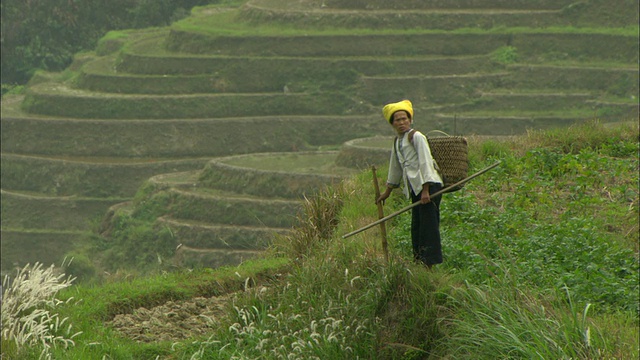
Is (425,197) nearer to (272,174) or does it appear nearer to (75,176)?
(272,174)

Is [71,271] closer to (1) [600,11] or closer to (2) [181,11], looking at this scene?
(1) [600,11]

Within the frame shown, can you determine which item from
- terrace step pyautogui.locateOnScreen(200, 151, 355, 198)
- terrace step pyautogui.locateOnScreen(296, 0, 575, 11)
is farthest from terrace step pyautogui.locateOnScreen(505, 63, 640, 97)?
terrace step pyautogui.locateOnScreen(200, 151, 355, 198)

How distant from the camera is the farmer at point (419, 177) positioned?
23.9 ft

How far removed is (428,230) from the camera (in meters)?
7.43

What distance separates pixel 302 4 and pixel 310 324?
33.1 meters

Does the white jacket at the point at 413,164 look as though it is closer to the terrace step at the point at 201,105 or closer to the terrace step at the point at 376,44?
the terrace step at the point at 201,105

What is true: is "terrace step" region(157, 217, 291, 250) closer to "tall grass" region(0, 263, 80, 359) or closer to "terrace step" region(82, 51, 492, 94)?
"terrace step" region(82, 51, 492, 94)

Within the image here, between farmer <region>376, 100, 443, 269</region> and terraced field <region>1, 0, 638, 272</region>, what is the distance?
67.7 ft

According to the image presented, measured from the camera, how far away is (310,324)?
708 centimetres

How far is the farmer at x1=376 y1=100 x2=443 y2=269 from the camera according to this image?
730 centimetres

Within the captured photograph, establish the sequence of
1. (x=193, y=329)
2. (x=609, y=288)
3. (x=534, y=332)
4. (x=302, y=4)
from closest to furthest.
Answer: (x=534, y=332) → (x=609, y=288) → (x=193, y=329) → (x=302, y=4)

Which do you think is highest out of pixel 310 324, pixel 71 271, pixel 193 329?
pixel 310 324

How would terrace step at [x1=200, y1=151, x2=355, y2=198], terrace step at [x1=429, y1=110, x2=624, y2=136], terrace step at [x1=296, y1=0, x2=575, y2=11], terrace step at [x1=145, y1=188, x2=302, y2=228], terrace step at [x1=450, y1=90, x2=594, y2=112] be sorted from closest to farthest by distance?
terrace step at [x1=145, y1=188, x2=302, y2=228] < terrace step at [x1=200, y1=151, x2=355, y2=198] < terrace step at [x1=429, y1=110, x2=624, y2=136] < terrace step at [x1=450, y1=90, x2=594, y2=112] < terrace step at [x1=296, y1=0, x2=575, y2=11]

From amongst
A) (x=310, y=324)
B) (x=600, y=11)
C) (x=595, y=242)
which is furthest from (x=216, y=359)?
(x=600, y=11)
